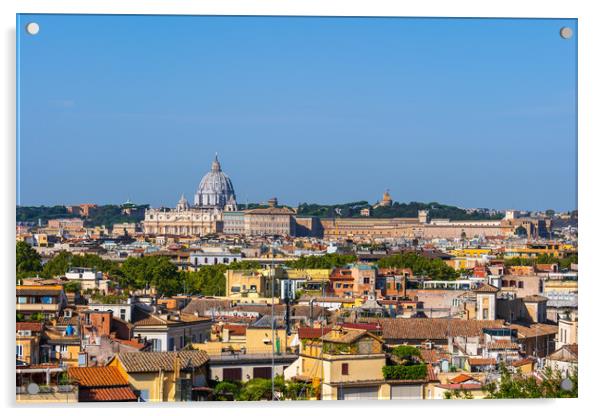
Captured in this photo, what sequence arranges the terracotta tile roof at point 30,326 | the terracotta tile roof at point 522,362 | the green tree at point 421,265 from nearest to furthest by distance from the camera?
the terracotta tile roof at point 522,362, the terracotta tile roof at point 30,326, the green tree at point 421,265

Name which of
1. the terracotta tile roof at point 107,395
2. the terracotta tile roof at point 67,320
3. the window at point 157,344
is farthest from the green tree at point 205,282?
the terracotta tile roof at point 107,395

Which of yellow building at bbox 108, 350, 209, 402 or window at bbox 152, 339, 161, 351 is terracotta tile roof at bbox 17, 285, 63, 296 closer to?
window at bbox 152, 339, 161, 351

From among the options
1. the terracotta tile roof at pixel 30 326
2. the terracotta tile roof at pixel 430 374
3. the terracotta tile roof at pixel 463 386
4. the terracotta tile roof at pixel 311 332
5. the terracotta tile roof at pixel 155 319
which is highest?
the terracotta tile roof at pixel 30 326

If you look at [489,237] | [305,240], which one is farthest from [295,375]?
[489,237]

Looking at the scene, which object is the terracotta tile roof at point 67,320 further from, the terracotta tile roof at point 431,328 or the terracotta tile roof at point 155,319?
the terracotta tile roof at point 431,328

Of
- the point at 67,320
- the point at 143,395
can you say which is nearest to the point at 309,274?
the point at 67,320

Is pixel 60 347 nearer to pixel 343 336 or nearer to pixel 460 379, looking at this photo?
pixel 343 336

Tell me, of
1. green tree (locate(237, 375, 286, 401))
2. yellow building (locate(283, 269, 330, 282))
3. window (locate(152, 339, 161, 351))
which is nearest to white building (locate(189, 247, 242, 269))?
yellow building (locate(283, 269, 330, 282))
